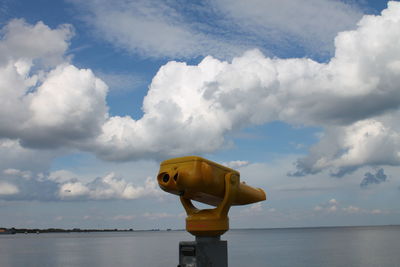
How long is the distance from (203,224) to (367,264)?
53.8 m

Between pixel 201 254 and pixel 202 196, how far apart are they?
115cm

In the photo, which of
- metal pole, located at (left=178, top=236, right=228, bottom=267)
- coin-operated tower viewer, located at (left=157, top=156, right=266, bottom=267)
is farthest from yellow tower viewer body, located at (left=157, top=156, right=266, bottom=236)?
metal pole, located at (left=178, top=236, right=228, bottom=267)

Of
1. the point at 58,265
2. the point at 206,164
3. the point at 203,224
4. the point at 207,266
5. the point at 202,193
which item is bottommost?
the point at 58,265

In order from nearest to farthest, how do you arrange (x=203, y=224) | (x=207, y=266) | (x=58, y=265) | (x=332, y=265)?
(x=207, y=266) → (x=203, y=224) → (x=332, y=265) → (x=58, y=265)

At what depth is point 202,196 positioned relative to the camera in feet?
25.7

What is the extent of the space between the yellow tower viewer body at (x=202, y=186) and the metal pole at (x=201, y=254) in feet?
1.18

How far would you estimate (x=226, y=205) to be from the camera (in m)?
7.59

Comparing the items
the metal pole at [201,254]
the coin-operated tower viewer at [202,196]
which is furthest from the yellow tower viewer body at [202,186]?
the metal pole at [201,254]

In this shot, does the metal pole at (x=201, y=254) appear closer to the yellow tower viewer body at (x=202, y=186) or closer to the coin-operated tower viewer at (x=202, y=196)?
the coin-operated tower viewer at (x=202, y=196)

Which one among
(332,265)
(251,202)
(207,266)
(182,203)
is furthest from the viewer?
(332,265)

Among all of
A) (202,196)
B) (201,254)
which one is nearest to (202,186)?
(202,196)

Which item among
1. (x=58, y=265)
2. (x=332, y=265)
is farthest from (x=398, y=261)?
(x=58, y=265)

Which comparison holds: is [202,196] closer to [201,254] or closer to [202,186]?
[202,186]

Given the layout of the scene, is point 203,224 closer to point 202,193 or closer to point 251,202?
point 202,193
